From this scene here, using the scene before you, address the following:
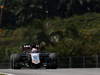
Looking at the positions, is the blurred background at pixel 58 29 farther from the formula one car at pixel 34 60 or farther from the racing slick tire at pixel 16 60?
the racing slick tire at pixel 16 60

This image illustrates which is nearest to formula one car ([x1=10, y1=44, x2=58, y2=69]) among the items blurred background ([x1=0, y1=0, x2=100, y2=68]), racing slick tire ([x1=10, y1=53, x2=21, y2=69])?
racing slick tire ([x1=10, y1=53, x2=21, y2=69])

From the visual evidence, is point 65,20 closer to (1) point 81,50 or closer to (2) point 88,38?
(2) point 88,38

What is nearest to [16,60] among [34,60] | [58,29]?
[34,60]

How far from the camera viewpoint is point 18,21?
68.9 metres

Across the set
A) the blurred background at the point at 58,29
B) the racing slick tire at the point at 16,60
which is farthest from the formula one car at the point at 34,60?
the blurred background at the point at 58,29

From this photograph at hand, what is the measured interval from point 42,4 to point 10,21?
27.1 ft

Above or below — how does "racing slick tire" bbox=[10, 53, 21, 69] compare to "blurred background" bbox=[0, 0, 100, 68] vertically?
below

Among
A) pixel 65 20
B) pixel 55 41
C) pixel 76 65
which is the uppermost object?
pixel 65 20

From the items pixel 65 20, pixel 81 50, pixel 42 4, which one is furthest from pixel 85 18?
pixel 81 50

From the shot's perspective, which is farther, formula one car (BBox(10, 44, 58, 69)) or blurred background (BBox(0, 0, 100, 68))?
blurred background (BBox(0, 0, 100, 68))

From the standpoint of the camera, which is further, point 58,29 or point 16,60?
point 58,29

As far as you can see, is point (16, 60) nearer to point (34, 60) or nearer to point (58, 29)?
point (34, 60)

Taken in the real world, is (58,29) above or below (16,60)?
above

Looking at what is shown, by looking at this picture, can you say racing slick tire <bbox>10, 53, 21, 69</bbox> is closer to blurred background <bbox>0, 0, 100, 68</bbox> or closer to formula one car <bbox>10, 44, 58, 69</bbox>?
formula one car <bbox>10, 44, 58, 69</bbox>
